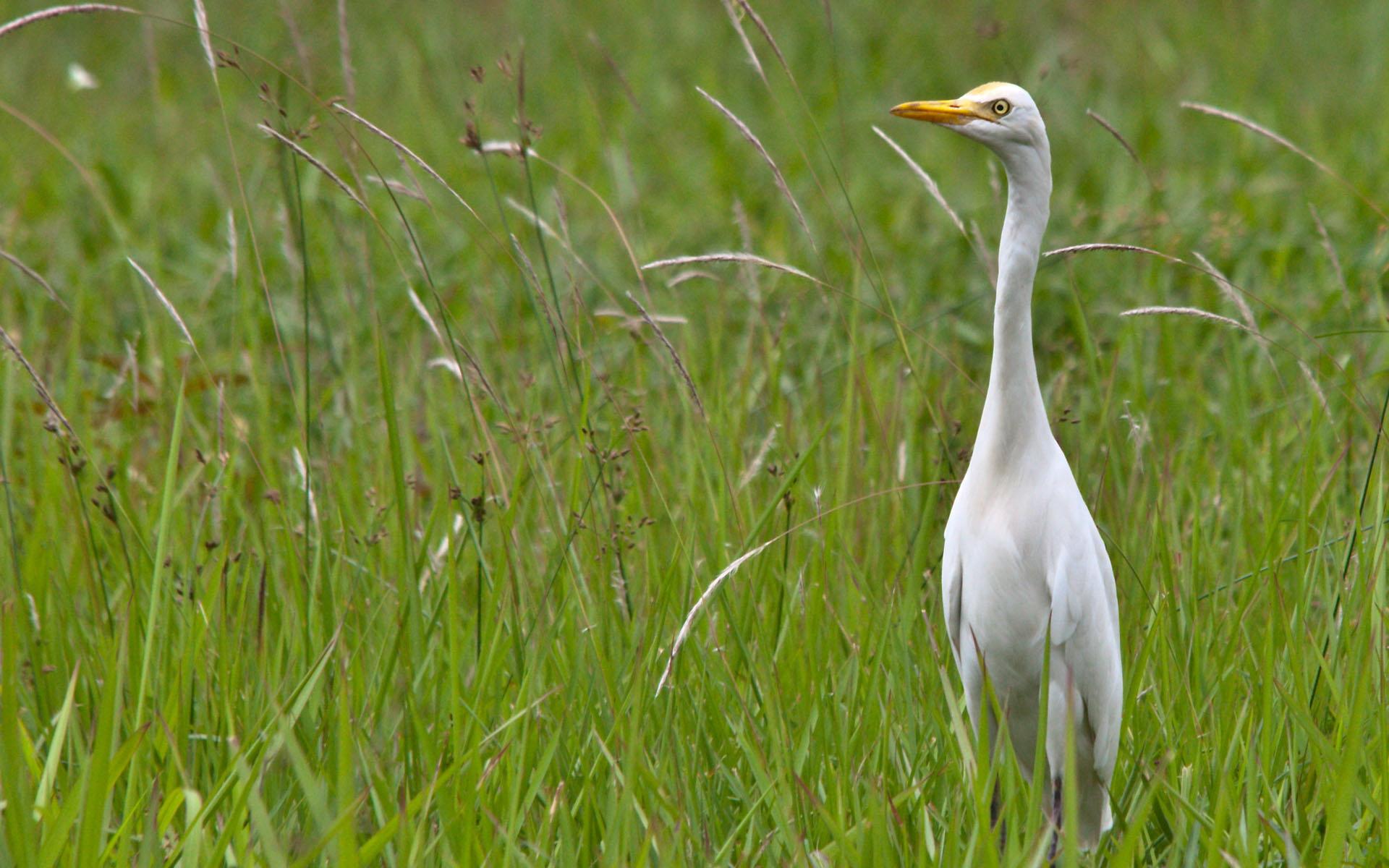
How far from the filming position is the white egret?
183 cm

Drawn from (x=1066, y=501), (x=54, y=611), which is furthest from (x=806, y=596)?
(x=54, y=611)

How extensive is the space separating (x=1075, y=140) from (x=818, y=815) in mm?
4228

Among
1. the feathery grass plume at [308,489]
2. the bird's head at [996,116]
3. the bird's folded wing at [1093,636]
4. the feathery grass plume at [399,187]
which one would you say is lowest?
the bird's folded wing at [1093,636]

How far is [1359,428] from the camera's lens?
3186 mm

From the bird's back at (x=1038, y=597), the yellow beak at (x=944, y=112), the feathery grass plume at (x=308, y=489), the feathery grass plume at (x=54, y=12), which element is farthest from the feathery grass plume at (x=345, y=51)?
the bird's back at (x=1038, y=597)

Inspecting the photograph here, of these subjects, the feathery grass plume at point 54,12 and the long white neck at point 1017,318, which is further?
the long white neck at point 1017,318

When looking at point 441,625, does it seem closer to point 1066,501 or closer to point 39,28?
point 1066,501

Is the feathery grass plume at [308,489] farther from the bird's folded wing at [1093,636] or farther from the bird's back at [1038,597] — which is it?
the bird's folded wing at [1093,636]

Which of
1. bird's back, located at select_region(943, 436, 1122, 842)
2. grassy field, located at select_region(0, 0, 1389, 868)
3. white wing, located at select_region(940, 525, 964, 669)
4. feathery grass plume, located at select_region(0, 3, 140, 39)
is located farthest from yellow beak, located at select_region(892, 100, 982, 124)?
feathery grass plume, located at select_region(0, 3, 140, 39)

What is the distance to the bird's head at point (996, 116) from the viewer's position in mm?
1814

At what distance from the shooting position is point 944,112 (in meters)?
1.85

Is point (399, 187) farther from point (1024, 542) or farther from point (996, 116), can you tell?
point (1024, 542)

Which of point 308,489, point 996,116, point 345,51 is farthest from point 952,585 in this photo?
point 345,51

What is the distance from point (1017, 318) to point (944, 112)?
293 millimetres
